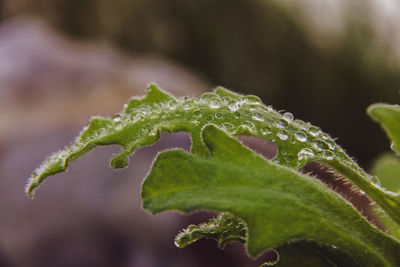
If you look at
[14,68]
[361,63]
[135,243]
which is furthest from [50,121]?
[361,63]

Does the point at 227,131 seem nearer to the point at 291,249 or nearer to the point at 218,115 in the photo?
the point at 218,115

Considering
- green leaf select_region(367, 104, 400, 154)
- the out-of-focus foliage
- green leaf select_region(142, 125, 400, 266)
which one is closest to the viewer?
green leaf select_region(142, 125, 400, 266)

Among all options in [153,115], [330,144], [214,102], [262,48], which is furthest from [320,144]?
[262,48]

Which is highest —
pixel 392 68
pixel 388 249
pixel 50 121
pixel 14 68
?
pixel 392 68

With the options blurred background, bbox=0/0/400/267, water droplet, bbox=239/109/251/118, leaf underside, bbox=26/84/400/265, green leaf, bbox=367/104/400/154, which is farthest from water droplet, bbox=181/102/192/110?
blurred background, bbox=0/0/400/267

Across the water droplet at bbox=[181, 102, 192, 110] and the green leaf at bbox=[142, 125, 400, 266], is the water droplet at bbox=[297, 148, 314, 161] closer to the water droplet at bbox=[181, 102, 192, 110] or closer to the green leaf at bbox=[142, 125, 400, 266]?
the green leaf at bbox=[142, 125, 400, 266]

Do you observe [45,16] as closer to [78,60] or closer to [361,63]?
[78,60]
